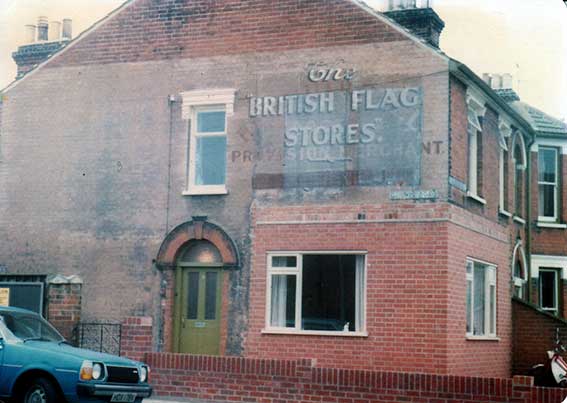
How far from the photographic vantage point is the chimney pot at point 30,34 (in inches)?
976

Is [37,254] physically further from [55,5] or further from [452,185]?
[452,185]

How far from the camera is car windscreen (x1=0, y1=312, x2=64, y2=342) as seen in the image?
1455cm

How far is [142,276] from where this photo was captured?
21.6m

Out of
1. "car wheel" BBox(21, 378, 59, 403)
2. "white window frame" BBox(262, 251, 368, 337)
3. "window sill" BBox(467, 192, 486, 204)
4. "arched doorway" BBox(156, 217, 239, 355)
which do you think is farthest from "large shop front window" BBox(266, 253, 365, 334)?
"car wheel" BBox(21, 378, 59, 403)

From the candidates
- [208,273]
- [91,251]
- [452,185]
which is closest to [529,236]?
[452,185]

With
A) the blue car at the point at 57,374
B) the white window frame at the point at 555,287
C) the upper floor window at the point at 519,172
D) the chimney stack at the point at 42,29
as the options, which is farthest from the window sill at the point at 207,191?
the white window frame at the point at 555,287

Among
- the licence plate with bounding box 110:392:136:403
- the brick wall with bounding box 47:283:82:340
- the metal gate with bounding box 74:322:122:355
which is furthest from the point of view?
the metal gate with bounding box 74:322:122:355

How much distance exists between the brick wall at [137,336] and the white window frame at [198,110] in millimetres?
3037

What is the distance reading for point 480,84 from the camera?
20.7 metres

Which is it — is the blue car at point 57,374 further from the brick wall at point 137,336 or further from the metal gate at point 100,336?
the metal gate at point 100,336

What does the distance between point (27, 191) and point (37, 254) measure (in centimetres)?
163

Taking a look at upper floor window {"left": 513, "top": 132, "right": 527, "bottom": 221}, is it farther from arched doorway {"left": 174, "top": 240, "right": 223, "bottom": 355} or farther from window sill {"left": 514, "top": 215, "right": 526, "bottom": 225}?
arched doorway {"left": 174, "top": 240, "right": 223, "bottom": 355}

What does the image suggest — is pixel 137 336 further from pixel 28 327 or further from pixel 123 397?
pixel 123 397

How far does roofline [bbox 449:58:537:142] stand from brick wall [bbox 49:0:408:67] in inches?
49.8
